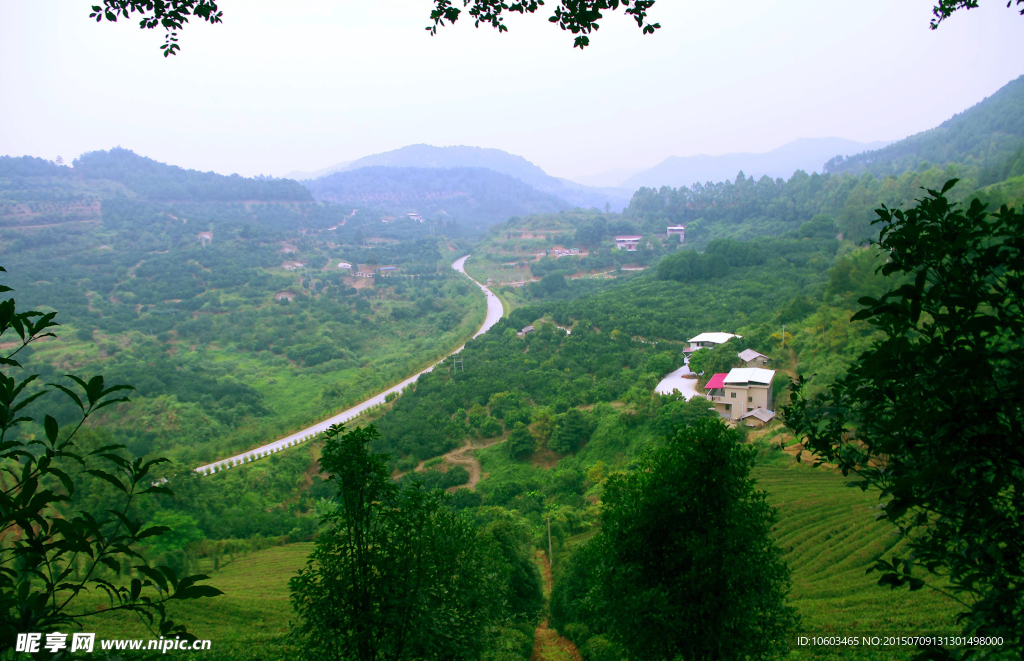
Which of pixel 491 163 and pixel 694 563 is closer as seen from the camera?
pixel 694 563

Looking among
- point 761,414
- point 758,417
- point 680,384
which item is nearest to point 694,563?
point 758,417

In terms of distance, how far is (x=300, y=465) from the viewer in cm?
2153

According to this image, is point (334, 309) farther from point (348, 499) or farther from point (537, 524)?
point (348, 499)

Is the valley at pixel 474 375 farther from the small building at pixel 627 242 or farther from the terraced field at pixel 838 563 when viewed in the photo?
the small building at pixel 627 242

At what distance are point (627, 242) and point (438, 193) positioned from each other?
63237 millimetres

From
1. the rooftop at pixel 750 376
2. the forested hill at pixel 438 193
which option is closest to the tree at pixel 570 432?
the rooftop at pixel 750 376

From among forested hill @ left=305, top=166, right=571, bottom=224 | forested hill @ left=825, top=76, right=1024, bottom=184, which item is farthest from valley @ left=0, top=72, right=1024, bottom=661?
forested hill @ left=305, top=166, right=571, bottom=224

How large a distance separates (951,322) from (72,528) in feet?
10.5

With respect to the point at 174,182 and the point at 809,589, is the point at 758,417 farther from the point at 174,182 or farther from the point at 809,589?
the point at 174,182

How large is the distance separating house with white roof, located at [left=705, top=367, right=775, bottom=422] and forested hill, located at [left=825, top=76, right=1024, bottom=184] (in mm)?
37413

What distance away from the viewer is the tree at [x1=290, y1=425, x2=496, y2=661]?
412 cm

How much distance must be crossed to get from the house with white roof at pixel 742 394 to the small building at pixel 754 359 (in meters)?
2.15

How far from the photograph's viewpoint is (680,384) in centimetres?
2247

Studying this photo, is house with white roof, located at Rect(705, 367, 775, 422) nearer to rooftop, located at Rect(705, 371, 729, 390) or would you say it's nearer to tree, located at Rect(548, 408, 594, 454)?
rooftop, located at Rect(705, 371, 729, 390)
